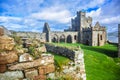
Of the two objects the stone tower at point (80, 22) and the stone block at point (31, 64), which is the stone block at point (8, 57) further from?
the stone tower at point (80, 22)

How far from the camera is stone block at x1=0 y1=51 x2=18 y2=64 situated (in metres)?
5.08

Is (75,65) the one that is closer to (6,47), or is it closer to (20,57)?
(20,57)

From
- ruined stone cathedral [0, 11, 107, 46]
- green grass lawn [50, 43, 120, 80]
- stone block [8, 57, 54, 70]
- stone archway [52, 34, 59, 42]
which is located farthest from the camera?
stone archway [52, 34, 59, 42]

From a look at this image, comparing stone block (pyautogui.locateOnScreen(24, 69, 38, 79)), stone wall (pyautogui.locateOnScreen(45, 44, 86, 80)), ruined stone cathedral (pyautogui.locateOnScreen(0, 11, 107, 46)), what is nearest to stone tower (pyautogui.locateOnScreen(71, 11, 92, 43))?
ruined stone cathedral (pyautogui.locateOnScreen(0, 11, 107, 46))

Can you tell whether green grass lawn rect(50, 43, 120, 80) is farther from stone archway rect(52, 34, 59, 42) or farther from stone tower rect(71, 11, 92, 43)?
stone tower rect(71, 11, 92, 43)

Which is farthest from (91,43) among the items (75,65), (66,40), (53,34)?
(75,65)

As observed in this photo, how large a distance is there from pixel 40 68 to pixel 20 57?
2.76 feet

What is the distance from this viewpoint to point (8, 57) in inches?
205

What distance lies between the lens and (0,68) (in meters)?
5.09

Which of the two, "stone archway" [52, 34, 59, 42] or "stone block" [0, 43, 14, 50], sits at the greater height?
"stone block" [0, 43, 14, 50]

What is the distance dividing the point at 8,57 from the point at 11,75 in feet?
2.02

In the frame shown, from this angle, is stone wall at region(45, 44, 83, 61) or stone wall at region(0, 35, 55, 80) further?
stone wall at region(45, 44, 83, 61)

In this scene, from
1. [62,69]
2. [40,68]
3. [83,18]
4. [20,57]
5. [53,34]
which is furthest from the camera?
[83,18]

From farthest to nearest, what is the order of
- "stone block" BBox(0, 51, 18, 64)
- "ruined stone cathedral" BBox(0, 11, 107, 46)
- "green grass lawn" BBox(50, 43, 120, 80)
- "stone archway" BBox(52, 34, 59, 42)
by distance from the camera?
1. "stone archway" BBox(52, 34, 59, 42)
2. "ruined stone cathedral" BBox(0, 11, 107, 46)
3. "green grass lawn" BBox(50, 43, 120, 80)
4. "stone block" BBox(0, 51, 18, 64)
